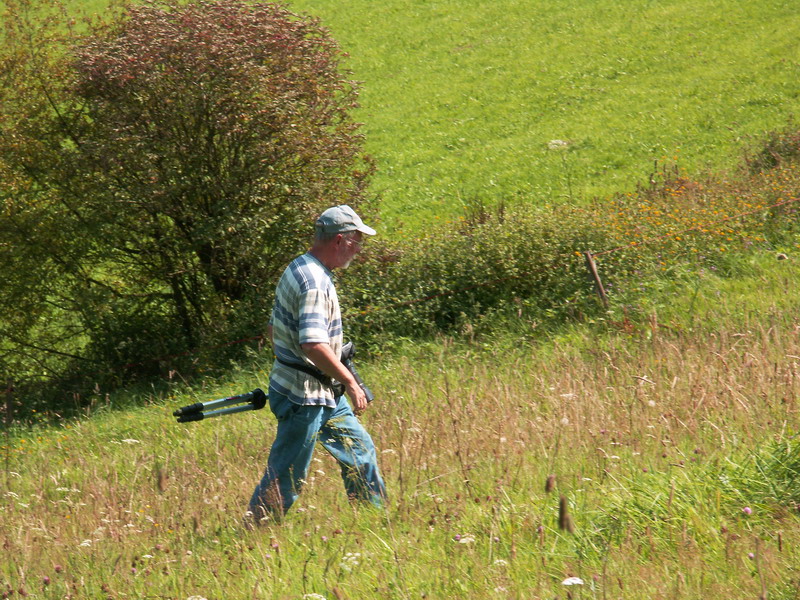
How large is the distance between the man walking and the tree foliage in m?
7.04

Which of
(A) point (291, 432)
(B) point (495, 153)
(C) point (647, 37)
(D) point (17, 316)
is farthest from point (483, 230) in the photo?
(C) point (647, 37)

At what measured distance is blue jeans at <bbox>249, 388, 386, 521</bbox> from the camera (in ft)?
15.1

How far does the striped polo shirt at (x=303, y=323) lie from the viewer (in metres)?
4.51

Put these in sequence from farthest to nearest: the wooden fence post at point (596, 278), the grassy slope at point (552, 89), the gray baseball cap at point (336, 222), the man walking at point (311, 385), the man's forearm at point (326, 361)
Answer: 1. the grassy slope at point (552, 89)
2. the wooden fence post at point (596, 278)
3. the gray baseball cap at point (336, 222)
4. the man walking at point (311, 385)
5. the man's forearm at point (326, 361)

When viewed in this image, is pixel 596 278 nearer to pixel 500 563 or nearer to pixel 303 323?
pixel 303 323

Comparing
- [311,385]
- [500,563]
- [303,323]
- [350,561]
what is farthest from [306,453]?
[500,563]

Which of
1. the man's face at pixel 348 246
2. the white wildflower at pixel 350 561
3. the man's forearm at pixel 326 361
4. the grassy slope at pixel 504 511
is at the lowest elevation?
the grassy slope at pixel 504 511

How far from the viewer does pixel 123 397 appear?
1143cm

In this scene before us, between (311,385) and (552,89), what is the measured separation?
23991 millimetres

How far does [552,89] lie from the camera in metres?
27.0

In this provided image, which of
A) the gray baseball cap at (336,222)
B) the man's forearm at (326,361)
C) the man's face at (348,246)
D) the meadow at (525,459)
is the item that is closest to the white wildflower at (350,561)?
the meadow at (525,459)

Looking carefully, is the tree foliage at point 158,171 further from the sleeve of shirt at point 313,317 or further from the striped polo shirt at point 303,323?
the sleeve of shirt at point 313,317

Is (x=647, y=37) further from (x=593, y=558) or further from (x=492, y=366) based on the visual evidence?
(x=593, y=558)

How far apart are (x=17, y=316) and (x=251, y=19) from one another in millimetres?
5371
